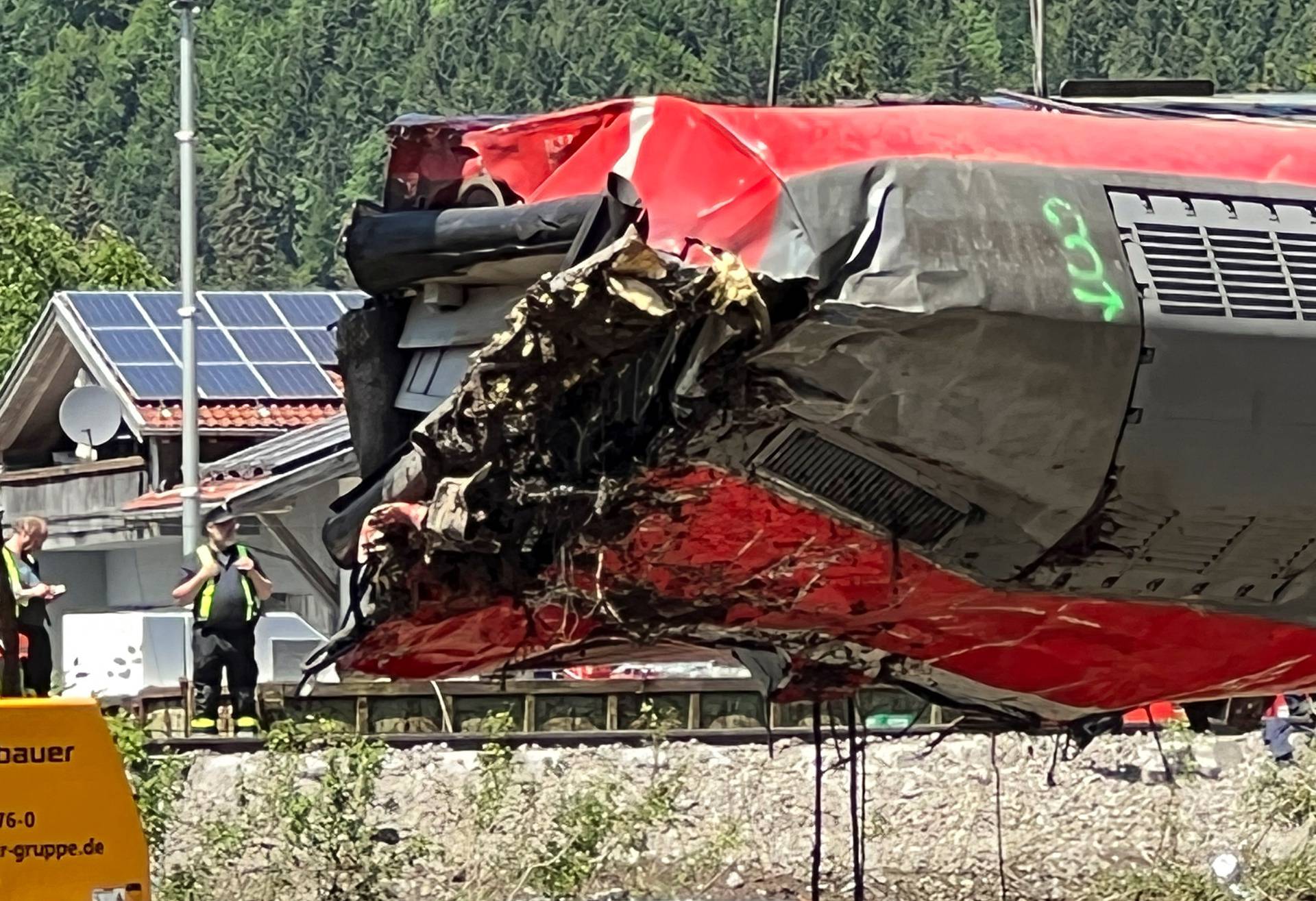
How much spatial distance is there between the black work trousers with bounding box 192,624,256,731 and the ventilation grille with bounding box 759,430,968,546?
28.4 ft

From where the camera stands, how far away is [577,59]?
422 feet

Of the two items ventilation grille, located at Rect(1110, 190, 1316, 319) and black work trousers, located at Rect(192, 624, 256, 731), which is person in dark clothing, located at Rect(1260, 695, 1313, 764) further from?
ventilation grille, located at Rect(1110, 190, 1316, 319)

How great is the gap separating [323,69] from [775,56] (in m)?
152

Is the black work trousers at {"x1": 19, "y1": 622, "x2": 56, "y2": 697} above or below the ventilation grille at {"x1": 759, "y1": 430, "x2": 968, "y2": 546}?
below

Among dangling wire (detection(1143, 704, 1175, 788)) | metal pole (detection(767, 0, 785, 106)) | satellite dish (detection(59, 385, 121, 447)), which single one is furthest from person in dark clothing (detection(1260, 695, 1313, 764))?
satellite dish (detection(59, 385, 121, 447))

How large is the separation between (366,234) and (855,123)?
1188 mm

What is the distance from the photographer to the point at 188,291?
877 inches

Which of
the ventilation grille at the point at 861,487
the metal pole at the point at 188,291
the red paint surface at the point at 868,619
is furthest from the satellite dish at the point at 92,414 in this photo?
the ventilation grille at the point at 861,487

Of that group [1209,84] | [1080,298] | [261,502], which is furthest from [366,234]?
[261,502]

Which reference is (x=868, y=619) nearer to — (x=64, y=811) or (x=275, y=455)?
(x=64, y=811)

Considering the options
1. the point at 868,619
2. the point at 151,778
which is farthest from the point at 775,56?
the point at 151,778

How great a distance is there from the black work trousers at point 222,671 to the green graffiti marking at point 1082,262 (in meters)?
9.20

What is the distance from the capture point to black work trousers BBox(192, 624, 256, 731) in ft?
46.1

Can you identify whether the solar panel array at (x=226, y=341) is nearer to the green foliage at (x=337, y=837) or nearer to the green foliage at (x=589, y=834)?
the green foliage at (x=589, y=834)
